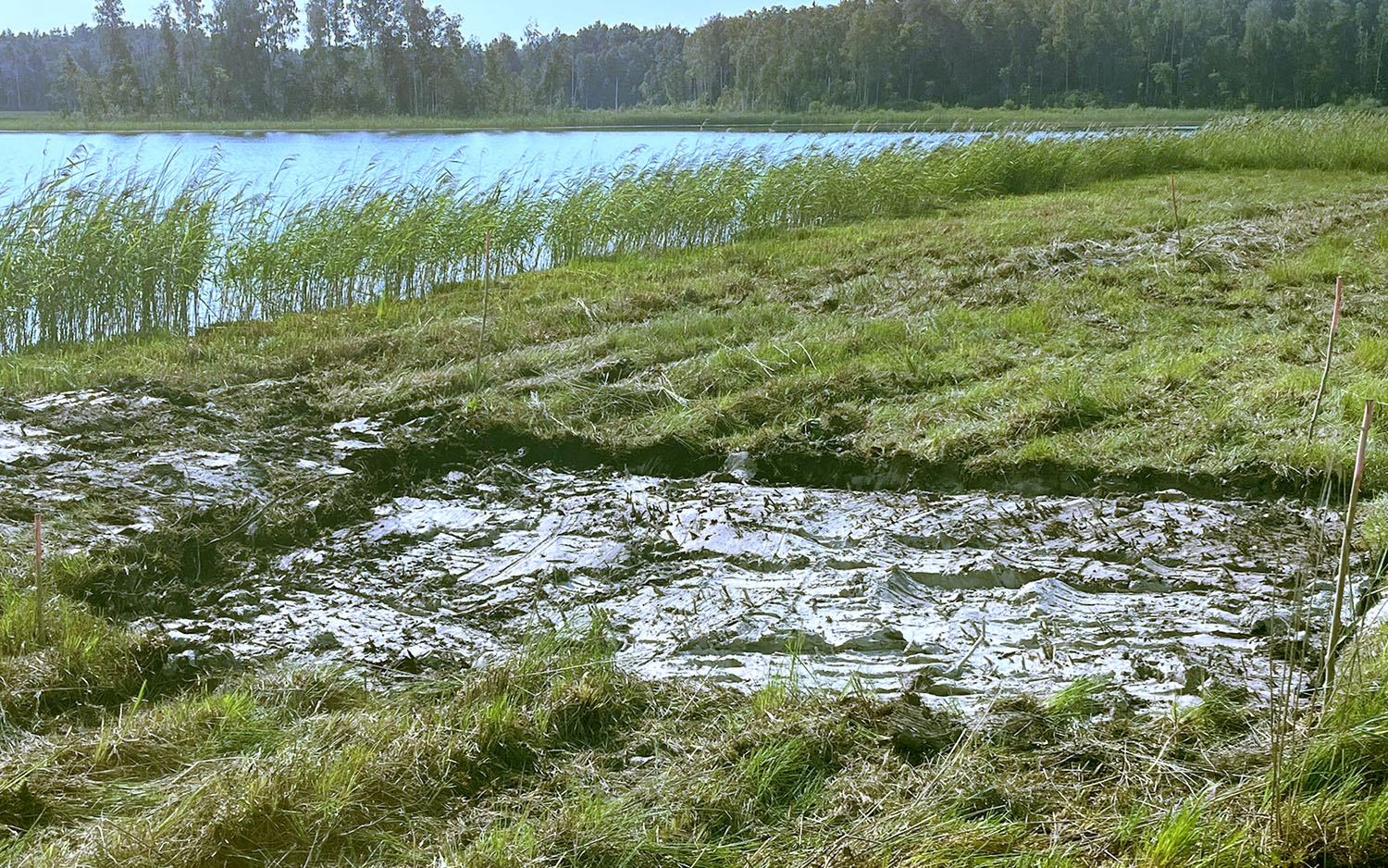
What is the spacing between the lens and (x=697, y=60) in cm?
3431

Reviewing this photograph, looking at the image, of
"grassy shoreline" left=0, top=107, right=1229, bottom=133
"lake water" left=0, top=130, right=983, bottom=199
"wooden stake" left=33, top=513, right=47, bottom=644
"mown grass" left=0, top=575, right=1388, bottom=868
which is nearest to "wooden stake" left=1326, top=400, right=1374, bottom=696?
"mown grass" left=0, top=575, right=1388, bottom=868

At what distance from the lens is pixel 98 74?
1175 inches

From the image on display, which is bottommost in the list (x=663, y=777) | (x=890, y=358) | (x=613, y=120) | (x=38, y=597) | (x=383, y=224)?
(x=663, y=777)

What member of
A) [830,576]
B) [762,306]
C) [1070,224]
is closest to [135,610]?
[830,576]

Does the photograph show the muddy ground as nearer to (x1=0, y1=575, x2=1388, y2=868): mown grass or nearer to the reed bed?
(x1=0, y1=575, x2=1388, y2=868): mown grass

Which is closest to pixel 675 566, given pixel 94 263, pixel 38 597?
pixel 38 597

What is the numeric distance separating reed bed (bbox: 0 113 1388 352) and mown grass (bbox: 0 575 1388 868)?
111 inches

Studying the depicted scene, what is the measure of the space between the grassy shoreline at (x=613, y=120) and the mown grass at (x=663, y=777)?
2376cm

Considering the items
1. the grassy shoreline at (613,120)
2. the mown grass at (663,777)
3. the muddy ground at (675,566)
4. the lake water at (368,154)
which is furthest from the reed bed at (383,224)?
the grassy shoreline at (613,120)

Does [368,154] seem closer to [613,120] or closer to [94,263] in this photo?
[94,263]

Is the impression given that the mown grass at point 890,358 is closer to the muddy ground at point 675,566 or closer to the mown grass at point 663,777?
the muddy ground at point 675,566

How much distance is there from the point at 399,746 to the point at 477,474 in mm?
1974

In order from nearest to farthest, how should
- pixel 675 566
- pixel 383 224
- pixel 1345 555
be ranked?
1. pixel 1345 555
2. pixel 675 566
3. pixel 383 224

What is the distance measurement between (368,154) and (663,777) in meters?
18.1
